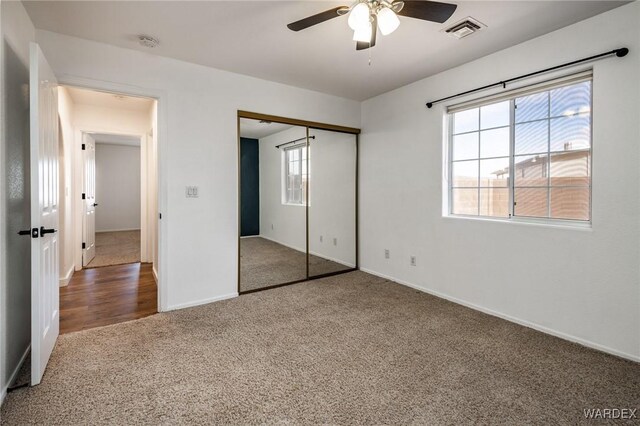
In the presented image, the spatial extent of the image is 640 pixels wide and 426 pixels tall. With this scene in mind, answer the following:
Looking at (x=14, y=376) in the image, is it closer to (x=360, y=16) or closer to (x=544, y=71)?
(x=360, y=16)

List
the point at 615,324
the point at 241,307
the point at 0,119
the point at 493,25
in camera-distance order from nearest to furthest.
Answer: the point at 0,119, the point at 615,324, the point at 493,25, the point at 241,307

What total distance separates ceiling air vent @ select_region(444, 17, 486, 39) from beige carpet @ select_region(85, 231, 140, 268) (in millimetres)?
5484

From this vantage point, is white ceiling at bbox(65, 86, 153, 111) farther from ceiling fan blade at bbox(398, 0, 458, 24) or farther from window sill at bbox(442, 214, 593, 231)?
window sill at bbox(442, 214, 593, 231)

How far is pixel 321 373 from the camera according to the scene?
2.04 meters

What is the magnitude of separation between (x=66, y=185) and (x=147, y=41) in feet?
8.26

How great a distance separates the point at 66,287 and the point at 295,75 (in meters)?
3.78

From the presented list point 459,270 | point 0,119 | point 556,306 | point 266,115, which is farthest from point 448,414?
point 266,115

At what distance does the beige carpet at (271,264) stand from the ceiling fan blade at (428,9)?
111 inches

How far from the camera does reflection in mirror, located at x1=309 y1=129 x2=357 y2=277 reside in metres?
4.28

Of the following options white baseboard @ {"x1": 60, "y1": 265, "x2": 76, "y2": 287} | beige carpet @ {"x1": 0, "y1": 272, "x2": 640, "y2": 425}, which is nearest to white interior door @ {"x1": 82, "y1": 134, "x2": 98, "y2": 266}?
white baseboard @ {"x1": 60, "y1": 265, "x2": 76, "y2": 287}

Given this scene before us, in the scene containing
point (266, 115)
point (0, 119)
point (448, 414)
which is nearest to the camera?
point (448, 414)

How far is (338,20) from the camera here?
2.36 m

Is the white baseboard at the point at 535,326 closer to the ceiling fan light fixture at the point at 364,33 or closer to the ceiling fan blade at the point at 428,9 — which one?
the ceiling fan blade at the point at 428,9

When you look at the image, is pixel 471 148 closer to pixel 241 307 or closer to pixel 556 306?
pixel 556 306
